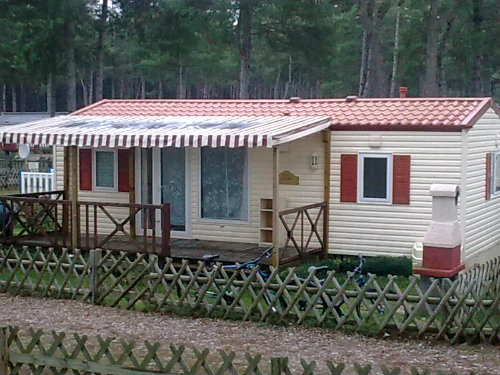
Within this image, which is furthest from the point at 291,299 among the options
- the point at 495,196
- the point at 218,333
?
the point at 495,196

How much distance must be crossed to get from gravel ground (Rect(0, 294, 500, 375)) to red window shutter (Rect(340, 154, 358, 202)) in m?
4.87

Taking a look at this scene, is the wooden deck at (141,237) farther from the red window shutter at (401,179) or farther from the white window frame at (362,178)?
the red window shutter at (401,179)

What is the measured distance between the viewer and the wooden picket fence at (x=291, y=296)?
8734 mm

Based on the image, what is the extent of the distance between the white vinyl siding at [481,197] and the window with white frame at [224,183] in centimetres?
389

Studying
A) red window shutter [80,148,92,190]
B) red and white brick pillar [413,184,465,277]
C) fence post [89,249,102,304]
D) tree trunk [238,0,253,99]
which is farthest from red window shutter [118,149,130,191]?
tree trunk [238,0,253,99]

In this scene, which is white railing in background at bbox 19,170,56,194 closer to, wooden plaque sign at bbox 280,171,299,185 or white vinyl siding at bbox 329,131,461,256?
wooden plaque sign at bbox 280,171,299,185

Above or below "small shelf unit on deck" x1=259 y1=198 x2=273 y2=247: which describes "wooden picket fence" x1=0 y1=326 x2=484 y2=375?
below

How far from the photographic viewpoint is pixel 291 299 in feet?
30.9

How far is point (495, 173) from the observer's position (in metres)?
15.2

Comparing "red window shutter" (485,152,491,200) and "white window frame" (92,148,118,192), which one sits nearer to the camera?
"red window shutter" (485,152,491,200)

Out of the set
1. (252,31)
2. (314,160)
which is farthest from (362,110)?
(252,31)

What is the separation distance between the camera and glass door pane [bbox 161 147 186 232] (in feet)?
49.8

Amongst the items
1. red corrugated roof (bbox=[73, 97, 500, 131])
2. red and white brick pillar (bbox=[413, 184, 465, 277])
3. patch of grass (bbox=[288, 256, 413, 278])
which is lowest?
patch of grass (bbox=[288, 256, 413, 278])

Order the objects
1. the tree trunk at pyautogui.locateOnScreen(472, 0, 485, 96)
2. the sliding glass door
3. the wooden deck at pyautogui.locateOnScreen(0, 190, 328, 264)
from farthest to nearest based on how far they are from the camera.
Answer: the tree trunk at pyautogui.locateOnScreen(472, 0, 485, 96)
the sliding glass door
the wooden deck at pyautogui.locateOnScreen(0, 190, 328, 264)
